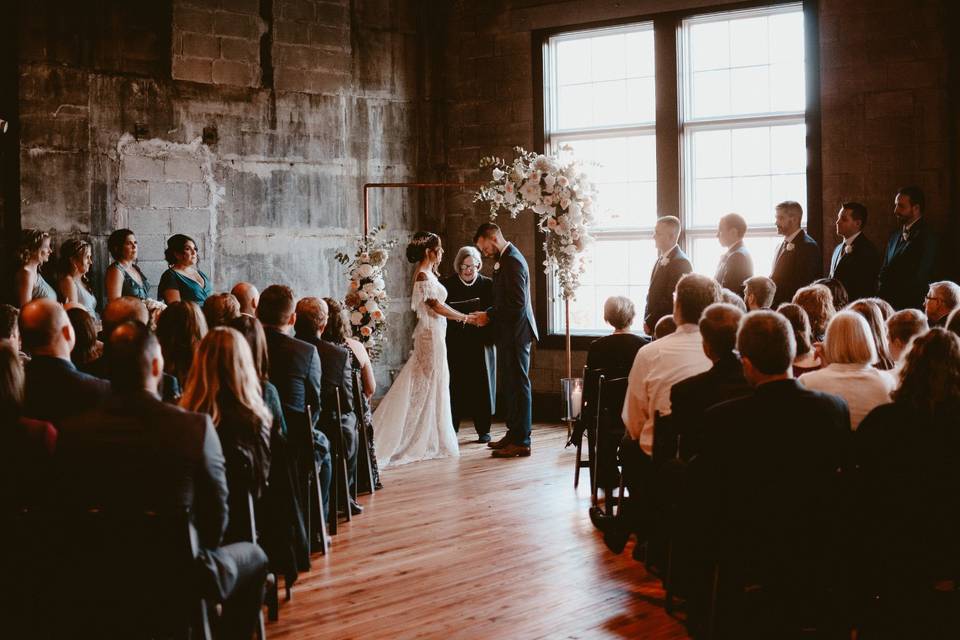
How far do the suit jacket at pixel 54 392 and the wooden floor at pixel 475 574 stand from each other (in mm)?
1220

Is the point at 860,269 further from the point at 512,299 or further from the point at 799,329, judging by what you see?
the point at 799,329

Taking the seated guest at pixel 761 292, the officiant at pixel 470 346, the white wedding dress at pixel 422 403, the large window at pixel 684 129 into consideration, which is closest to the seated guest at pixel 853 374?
the seated guest at pixel 761 292

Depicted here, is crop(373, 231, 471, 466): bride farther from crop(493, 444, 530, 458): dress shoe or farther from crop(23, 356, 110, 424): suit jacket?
crop(23, 356, 110, 424): suit jacket

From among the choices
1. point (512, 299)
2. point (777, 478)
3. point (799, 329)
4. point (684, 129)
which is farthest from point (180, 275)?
point (777, 478)

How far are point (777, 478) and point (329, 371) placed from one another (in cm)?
300

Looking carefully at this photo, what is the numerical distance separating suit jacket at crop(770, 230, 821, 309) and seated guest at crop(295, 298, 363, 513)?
11.9 ft

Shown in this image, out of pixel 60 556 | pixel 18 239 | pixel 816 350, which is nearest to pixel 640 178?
pixel 816 350

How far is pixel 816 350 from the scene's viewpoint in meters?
5.30

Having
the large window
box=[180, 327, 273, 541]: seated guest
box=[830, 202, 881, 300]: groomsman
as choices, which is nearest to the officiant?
the large window

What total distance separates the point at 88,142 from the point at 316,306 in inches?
142

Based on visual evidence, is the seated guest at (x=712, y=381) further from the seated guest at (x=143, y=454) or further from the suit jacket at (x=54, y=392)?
the suit jacket at (x=54, y=392)

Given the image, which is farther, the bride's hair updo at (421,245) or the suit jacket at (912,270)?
the bride's hair updo at (421,245)

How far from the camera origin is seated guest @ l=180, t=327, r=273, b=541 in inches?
146

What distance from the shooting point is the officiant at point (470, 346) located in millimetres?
8742
